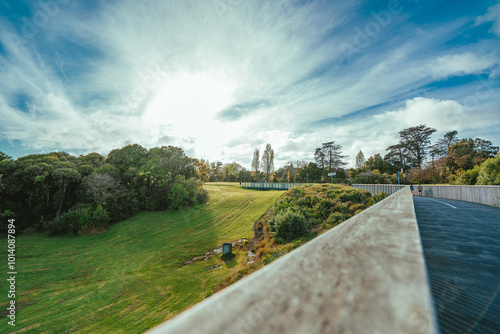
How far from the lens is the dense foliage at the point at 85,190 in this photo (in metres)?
15.0

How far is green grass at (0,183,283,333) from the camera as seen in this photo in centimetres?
636

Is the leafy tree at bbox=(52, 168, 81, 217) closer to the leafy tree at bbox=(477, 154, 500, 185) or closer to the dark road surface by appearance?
the dark road surface

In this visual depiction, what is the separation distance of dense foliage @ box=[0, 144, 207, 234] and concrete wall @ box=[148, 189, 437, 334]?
1957 cm

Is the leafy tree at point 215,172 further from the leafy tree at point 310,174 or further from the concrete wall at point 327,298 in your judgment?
the concrete wall at point 327,298

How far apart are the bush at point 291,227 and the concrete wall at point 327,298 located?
453 inches

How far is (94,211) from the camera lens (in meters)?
15.8

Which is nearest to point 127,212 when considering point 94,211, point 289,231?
point 94,211

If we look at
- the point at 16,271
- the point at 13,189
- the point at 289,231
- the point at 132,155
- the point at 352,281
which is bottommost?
the point at 16,271

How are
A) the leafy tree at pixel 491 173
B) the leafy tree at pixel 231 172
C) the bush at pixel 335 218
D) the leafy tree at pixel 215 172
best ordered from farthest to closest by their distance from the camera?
the leafy tree at pixel 215 172 → the leafy tree at pixel 231 172 → the leafy tree at pixel 491 173 → the bush at pixel 335 218

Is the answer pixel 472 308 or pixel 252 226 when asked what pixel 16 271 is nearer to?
pixel 252 226

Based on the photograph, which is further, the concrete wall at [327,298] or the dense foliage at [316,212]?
the dense foliage at [316,212]

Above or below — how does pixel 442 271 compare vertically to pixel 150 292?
above

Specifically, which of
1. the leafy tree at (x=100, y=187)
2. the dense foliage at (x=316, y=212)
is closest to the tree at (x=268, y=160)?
the dense foliage at (x=316, y=212)

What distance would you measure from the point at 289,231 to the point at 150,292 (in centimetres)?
734
